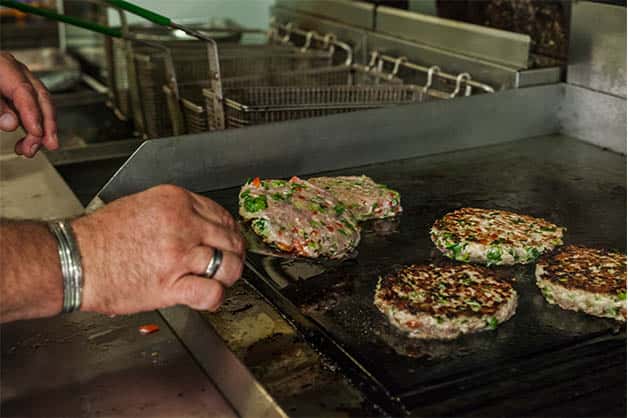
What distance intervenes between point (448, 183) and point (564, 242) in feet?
1.89

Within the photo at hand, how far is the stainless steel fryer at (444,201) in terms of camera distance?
160 cm

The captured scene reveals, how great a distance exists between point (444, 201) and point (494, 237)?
17.1 inches

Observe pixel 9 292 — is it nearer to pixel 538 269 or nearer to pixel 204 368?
pixel 204 368

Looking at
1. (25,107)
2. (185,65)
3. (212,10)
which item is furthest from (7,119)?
(212,10)

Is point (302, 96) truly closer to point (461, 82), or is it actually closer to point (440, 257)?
point (461, 82)

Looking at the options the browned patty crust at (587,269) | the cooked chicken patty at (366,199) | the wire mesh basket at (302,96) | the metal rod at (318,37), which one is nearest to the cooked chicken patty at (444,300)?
the browned patty crust at (587,269)

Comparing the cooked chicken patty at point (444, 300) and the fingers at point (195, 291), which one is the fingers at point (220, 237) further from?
the cooked chicken patty at point (444, 300)

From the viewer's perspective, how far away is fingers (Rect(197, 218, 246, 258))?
1516 mm

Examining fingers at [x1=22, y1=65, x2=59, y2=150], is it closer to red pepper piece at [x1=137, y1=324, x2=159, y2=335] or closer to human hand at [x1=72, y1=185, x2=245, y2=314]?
red pepper piece at [x1=137, y1=324, x2=159, y2=335]

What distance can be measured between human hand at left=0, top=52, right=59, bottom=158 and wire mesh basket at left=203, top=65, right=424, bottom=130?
3.21 feet

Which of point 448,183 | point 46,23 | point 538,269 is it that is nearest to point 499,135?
point 448,183

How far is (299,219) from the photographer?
2.21 metres

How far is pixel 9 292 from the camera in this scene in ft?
4.62

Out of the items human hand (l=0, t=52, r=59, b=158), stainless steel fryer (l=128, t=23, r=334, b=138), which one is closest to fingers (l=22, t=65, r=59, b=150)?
human hand (l=0, t=52, r=59, b=158)
